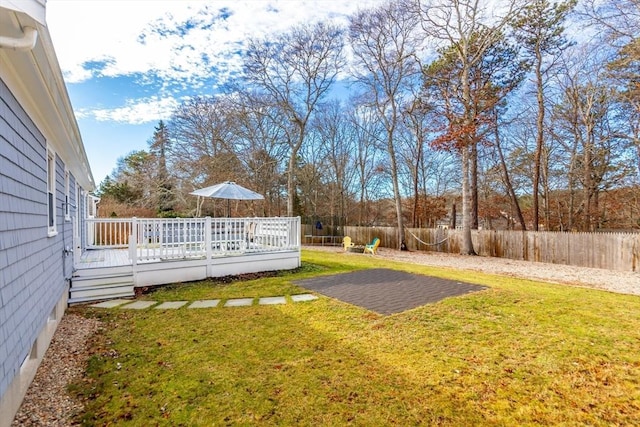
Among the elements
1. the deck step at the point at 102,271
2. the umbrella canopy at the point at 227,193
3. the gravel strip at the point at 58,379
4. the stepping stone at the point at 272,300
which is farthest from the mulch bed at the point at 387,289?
the gravel strip at the point at 58,379

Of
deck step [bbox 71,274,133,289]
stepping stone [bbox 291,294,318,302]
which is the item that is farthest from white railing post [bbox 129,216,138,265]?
stepping stone [bbox 291,294,318,302]

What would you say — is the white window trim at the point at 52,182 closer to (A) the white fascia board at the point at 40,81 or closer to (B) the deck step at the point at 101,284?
(A) the white fascia board at the point at 40,81

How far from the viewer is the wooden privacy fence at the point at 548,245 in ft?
30.9

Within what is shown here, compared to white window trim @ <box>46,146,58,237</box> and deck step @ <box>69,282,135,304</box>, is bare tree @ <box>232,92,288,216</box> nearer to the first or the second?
deck step @ <box>69,282,135,304</box>

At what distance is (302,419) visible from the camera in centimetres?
230

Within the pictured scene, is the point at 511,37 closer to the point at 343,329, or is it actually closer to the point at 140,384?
the point at 343,329

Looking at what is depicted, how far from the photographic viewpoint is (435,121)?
15.8m

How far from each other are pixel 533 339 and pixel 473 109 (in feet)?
41.6

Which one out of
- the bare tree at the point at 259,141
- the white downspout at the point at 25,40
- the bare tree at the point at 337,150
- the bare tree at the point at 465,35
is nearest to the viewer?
the white downspout at the point at 25,40

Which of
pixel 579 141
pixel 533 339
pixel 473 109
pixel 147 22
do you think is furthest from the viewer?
pixel 579 141

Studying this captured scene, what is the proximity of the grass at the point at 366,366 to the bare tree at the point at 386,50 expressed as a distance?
12270 millimetres

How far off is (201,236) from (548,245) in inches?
472

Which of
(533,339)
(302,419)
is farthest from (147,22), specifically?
(533,339)

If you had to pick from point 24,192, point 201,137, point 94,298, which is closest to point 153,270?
point 94,298
